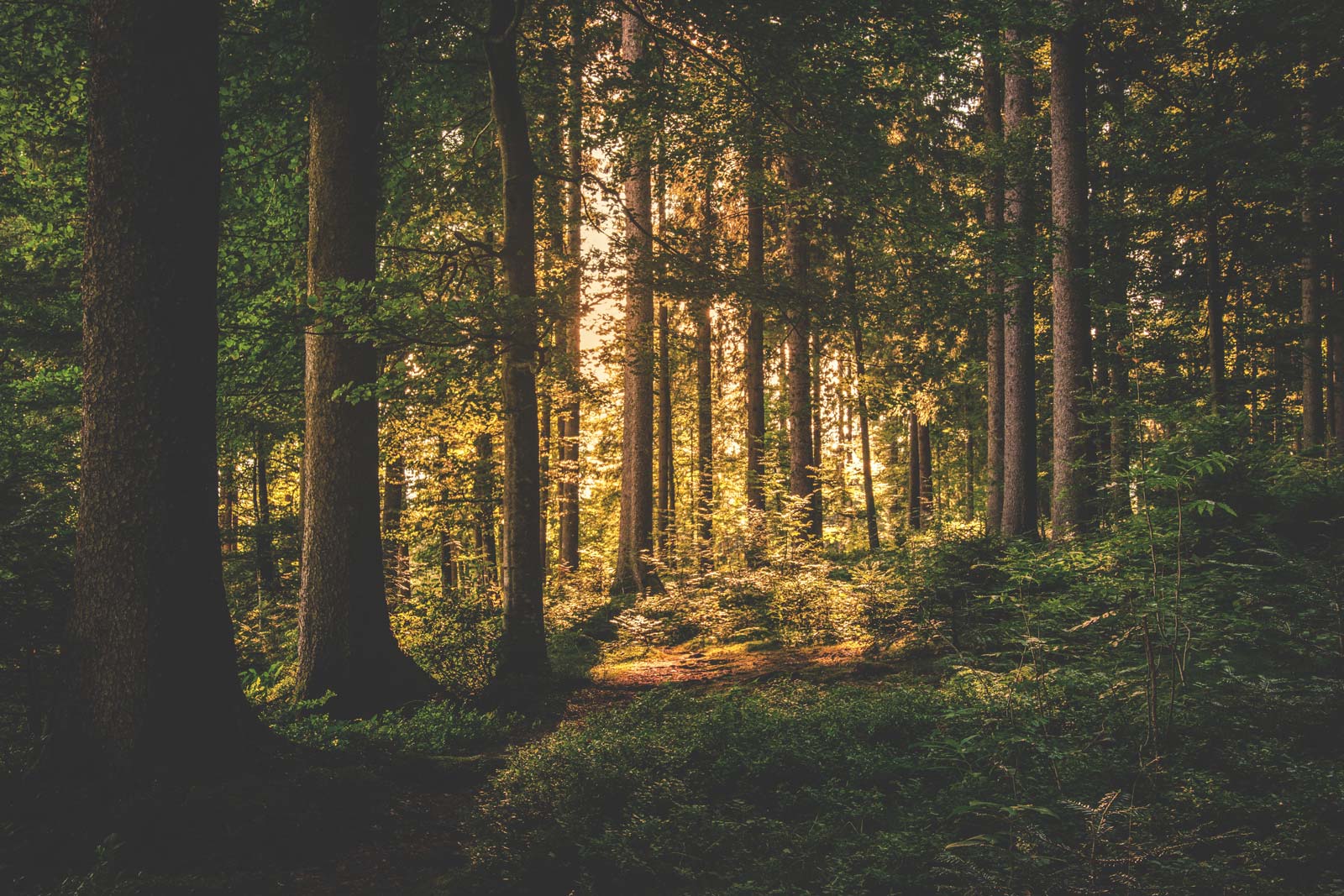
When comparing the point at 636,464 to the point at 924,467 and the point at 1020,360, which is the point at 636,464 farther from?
the point at 924,467

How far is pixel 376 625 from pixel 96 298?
442cm

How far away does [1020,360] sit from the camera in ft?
45.1

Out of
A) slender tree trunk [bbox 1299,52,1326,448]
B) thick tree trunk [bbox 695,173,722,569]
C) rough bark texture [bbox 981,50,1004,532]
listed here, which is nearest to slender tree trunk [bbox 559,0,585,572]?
thick tree trunk [bbox 695,173,722,569]

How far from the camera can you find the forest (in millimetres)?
4195

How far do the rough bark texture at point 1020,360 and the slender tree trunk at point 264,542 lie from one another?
15040mm

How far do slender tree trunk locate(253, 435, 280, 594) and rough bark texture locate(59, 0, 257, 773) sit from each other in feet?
31.5

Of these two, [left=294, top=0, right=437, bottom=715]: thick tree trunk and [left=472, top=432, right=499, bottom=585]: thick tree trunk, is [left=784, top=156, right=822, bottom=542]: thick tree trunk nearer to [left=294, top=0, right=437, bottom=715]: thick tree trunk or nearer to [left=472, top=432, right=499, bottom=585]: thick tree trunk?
[left=472, top=432, right=499, bottom=585]: thick tree trunk

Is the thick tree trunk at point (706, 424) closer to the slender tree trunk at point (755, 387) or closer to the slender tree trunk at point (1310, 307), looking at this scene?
the slender tree trunk at point (755, 387)

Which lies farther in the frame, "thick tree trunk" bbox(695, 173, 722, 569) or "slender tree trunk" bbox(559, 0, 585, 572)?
"thick tree trunk" bbox(695, 173, 722, 569)

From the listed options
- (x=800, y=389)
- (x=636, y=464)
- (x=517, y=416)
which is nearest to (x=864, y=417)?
(x=800, y=389)

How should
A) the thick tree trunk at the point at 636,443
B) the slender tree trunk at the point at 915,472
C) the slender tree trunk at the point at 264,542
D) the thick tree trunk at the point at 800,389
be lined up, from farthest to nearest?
the slender tree trunk at the point at 915,472, the slender tree trunk at the point at 264,542, the thick tree trunk at the point at 800,389, the thick tree trunk at the point at 636,443

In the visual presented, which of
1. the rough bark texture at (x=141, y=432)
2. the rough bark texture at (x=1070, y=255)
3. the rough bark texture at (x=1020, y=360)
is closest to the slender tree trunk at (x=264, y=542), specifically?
the rough bark texture at (x=141, y=432)

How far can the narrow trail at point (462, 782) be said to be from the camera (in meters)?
4.19

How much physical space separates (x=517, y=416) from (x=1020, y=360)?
10.4 m
